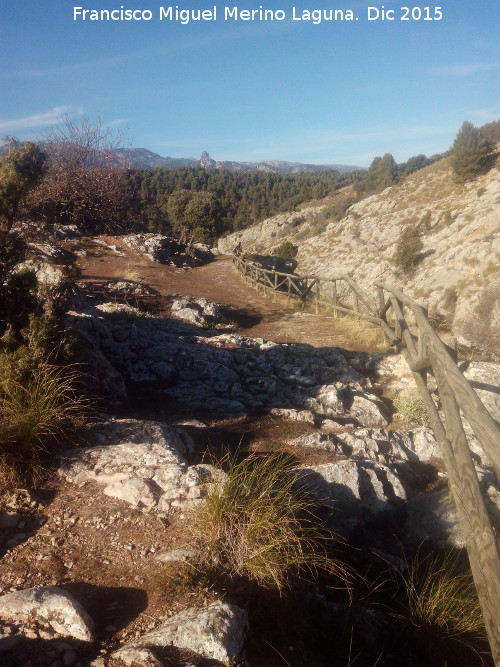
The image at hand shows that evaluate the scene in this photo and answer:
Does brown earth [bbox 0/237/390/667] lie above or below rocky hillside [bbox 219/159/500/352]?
below

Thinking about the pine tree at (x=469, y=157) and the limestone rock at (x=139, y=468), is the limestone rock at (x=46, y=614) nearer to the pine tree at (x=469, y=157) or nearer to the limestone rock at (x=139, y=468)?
the limestone rock at (x=139, y=468)

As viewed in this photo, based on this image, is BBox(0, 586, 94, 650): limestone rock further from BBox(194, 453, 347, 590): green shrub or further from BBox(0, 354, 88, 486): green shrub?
BBox(0, 354, 88, 486): green shrub

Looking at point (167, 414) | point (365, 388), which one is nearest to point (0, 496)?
point (167, 414)

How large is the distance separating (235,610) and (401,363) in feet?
23.6

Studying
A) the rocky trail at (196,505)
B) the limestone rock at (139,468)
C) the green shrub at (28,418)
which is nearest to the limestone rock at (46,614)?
the rocky trail at (196,505)

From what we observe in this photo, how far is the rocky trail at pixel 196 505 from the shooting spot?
2.39m

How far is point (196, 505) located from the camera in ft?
11.4

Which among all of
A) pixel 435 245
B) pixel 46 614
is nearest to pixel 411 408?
pixel 46 614

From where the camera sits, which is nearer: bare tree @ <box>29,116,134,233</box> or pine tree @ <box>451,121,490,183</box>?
bare tree @ <box>29,116,134,233</box>

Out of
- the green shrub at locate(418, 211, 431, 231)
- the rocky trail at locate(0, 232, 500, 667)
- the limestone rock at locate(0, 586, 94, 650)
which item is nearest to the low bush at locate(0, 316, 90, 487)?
the rocky trail at locate(0, 232, 500, 667)

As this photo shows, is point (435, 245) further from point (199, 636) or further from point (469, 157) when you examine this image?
point (199, 636)

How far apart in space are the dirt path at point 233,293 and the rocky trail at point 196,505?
218 centimetres

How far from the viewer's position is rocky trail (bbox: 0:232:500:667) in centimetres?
239

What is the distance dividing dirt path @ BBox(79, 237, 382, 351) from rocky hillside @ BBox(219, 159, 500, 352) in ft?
11.4
